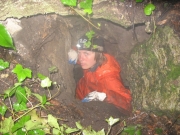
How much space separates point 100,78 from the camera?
4.71 m

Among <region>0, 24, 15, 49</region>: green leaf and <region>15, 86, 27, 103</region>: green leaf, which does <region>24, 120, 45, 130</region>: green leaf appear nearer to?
<region>15, 86, 27, 103</region>: green leaf

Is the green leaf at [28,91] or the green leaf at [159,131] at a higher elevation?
the green leaf at [28,91]

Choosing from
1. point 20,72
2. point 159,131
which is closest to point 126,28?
point 159,131

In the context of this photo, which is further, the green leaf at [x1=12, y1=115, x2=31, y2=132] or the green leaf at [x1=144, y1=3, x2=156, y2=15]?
the green leaf at [x1=144, y1=3, x2=156, y2=15]

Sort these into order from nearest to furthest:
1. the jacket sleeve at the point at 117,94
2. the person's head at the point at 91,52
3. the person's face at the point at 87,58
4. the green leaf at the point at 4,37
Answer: the green leaf at the point at 4,37 → the jacket sleeve at the point at 117,94 → the person's head at the point at 91,52 → the person's face at the point at 87,58

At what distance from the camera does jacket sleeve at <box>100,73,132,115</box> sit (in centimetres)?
415

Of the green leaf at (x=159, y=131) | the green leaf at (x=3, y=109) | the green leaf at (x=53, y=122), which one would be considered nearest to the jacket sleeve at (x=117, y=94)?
the green leaf at (x=159, y=131)

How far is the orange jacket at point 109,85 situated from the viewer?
4219 millimetres

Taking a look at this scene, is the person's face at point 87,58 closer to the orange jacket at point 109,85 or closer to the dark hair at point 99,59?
the dark hair at point 99,59

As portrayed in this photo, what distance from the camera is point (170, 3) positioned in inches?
114

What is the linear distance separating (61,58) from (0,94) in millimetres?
2193

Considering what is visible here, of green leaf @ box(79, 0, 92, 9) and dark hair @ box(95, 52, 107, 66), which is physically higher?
green leaf @ box(79, 0, 92, 9)

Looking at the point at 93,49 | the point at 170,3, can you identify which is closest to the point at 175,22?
the point at 170,3

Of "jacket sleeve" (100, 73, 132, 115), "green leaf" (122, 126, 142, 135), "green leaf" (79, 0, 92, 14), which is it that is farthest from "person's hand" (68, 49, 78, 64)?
"green leaf" (122, 126, 142, 135)
